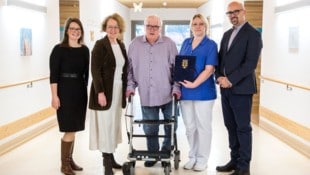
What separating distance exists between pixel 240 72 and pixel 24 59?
123 inches

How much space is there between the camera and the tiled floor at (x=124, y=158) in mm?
3947

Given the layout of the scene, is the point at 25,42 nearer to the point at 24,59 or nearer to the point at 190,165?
the point at 24,59

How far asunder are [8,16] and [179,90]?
8.15ft

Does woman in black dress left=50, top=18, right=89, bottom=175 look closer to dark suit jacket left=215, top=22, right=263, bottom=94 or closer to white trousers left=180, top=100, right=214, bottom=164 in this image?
white trousers left=180, top=100, right=214, bottom=164

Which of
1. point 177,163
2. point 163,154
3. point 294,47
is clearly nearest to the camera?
point 163,154

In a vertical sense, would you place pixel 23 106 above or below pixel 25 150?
above

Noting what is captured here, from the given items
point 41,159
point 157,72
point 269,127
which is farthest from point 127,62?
point 269,127

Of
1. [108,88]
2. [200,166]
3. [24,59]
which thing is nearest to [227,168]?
[200,166]

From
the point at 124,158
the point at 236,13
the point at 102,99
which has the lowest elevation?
the point at 124,158

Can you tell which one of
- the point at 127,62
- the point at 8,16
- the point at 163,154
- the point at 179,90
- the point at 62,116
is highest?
the point at 8,16

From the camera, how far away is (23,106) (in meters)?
5.19

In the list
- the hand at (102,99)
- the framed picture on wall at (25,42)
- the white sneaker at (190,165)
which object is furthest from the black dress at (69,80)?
the framed picture on wall at (25,42)

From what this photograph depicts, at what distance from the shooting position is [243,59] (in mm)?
3537

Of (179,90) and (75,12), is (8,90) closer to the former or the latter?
(179,90)
